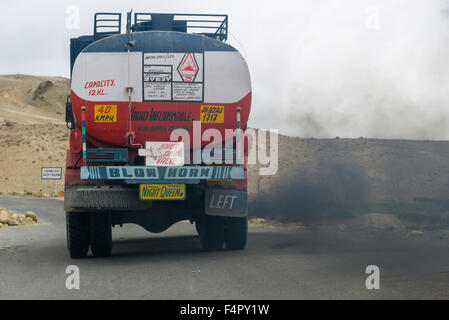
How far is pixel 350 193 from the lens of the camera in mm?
30609

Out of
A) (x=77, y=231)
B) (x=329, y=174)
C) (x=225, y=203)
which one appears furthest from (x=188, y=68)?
(x=329, y=174)

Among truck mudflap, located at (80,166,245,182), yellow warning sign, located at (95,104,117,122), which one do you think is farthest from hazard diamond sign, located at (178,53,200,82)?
truck mudflap, located at (80,166,245,182)

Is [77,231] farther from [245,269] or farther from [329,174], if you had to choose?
[329,174]

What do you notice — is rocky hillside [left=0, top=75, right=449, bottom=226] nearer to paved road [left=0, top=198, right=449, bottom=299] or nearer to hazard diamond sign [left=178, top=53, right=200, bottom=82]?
paved road [left=0, top=198, right=449, bottom=299]

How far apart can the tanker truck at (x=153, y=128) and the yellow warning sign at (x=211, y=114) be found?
2cm

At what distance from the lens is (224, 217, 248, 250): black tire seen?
1220 centimetres

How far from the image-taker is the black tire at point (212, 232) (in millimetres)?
11867

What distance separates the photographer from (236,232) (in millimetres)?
12258

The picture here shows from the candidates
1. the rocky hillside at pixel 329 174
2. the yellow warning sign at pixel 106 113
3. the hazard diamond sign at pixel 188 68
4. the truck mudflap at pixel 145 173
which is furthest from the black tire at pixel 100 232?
the rocky hillside at pixel 329 174

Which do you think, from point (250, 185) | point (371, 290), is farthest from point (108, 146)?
point (250, 185)

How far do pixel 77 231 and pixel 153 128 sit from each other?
207 cm

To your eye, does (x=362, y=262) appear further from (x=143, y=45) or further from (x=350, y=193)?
(x=350, y=193)

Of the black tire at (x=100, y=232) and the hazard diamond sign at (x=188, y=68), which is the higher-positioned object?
the hazard diamond sign at (x=188, y=68)

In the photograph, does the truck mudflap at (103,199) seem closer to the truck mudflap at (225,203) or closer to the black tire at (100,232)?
the black tire at (100,232)
